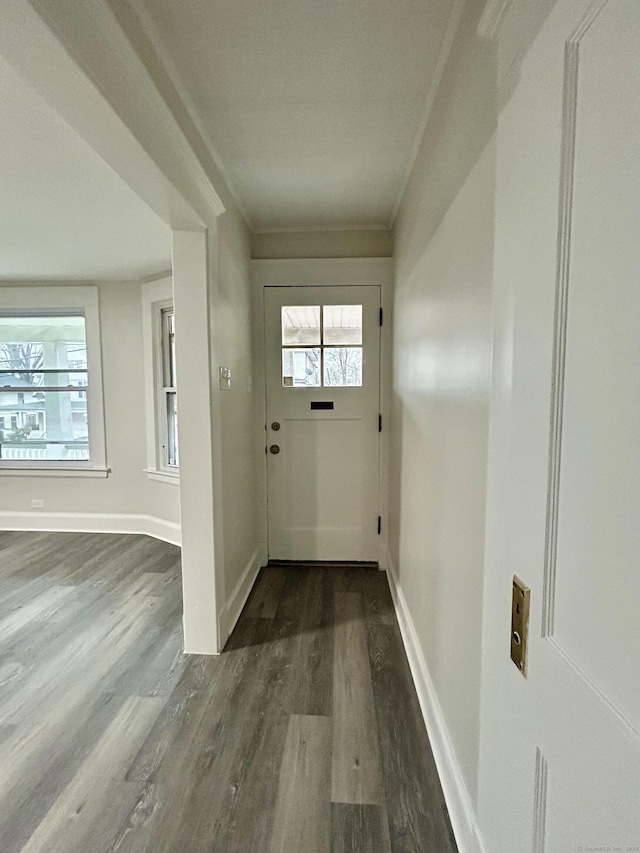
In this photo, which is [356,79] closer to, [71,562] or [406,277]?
[406,277]

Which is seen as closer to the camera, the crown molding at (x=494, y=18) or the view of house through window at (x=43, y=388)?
the crown molding at (x=494, y=18)

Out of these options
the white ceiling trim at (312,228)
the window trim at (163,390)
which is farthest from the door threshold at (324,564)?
the white ceiling trim at (312,228)

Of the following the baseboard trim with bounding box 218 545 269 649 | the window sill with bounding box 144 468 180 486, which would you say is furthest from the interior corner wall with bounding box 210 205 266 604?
the window sill with bounding box 144 468 180 486

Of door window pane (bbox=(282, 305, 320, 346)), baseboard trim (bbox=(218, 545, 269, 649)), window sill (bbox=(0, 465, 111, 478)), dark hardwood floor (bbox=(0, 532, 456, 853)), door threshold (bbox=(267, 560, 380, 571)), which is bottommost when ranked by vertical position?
dark hardwood floor (bbox=(0, 532, 456, 853))

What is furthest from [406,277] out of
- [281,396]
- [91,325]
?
[91,325]

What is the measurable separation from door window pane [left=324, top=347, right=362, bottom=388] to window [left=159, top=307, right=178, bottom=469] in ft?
4.89

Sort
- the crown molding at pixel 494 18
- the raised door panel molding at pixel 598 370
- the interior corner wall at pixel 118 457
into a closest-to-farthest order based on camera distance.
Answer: the raised door panel molding at pixel 598 370 < the crown molding at pixel 494 18 < the interior corner wall at pixel 118 457

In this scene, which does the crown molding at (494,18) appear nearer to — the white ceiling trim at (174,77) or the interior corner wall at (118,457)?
the white ceiling trim at (174,77)

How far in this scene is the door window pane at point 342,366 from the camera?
9.89ft

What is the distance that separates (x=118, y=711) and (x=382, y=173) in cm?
277

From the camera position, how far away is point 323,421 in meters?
3.07

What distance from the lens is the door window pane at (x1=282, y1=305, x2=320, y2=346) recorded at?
3.00 metres

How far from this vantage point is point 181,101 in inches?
61.9

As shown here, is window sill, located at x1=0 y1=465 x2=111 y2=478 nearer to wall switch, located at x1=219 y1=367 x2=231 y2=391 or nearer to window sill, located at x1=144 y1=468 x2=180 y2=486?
window sill, located at x1=144 y1=468 x2=180 y2=486
